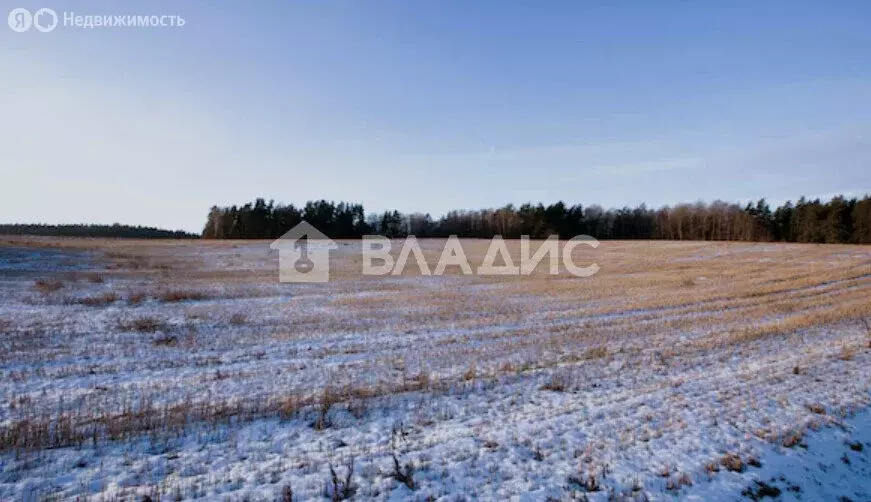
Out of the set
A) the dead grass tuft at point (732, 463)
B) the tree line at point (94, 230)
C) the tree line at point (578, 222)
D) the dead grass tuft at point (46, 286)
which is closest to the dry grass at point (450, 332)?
the dead grass tuft at point (46, 286)

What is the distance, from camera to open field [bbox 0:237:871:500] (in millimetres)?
5867

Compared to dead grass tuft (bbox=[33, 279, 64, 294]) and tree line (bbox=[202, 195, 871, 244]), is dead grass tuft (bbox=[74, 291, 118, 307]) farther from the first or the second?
tree line (bbox=[202, 195, 871, 244])

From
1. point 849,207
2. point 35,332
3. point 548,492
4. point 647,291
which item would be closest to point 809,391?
point 548,492

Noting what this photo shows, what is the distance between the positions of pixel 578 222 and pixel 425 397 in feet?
289

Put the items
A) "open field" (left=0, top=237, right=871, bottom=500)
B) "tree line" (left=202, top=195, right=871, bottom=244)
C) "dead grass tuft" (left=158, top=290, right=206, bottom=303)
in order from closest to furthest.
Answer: "open field" (left=0, top=237, right=871, bottom=500)
"dead grass tuft" (left=158, top=290, right=206, bottom=303)
"tree line" (left=202, top=195, right=871, bottom=244)

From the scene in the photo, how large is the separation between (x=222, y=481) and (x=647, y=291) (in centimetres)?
2631

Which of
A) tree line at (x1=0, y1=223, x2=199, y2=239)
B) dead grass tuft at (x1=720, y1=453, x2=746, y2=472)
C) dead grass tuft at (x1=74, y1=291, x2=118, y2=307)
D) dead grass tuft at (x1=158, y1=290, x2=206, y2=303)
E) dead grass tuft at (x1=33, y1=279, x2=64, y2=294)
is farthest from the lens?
tree line at (x1=0, y1=223, x2=199, y2=239)

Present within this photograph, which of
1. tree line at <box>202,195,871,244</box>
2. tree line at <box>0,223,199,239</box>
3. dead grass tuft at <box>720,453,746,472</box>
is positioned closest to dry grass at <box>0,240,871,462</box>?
dead grass tuft at <box>720,453,746,472</box>

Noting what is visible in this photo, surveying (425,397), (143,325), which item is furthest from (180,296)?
(425,397)

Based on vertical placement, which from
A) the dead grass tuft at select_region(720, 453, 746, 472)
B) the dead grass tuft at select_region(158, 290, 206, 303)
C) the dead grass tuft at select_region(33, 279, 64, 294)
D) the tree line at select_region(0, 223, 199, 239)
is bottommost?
the dead grass tuft at select_region(720, 453, 746, 472)

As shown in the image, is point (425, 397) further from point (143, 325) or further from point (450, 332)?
point (143, 325)

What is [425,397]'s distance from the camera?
898 cm

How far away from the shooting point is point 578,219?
91875 millimetres

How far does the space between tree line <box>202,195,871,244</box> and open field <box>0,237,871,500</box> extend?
224 feet
